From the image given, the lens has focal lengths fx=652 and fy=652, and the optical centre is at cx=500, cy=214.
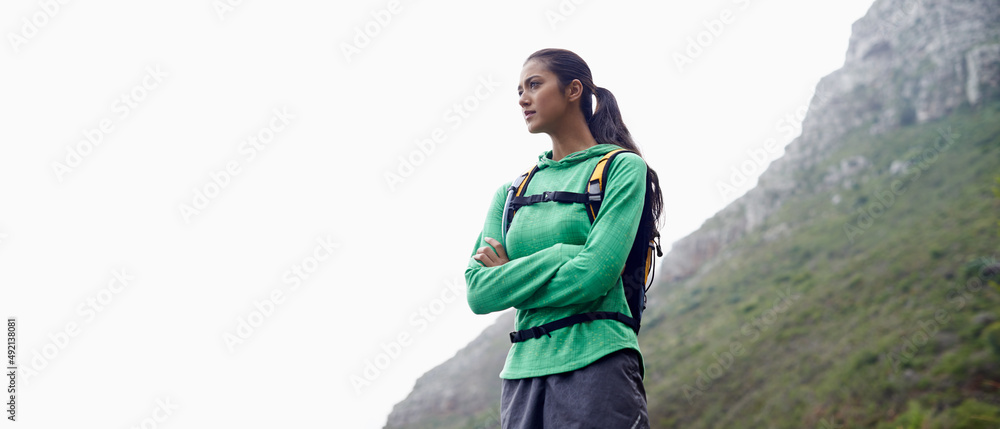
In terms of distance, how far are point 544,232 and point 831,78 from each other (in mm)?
90233

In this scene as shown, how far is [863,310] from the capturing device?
104ft

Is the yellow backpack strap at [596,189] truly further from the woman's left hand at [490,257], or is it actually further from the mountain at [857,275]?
the mountain at [857,275]

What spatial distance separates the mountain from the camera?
79.7ft

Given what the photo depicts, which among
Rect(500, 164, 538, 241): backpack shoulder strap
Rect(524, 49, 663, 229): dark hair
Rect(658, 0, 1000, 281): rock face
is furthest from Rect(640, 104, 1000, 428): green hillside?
Rect(500, 164, 538, 241): backpack shoulder strap

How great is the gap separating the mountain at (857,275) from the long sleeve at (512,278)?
4.51m

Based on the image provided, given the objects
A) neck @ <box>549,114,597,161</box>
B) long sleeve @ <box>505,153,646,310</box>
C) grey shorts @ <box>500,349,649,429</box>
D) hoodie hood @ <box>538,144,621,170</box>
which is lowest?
grey shorts @ <box>500,349,649,429</box>

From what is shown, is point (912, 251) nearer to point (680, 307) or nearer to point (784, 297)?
point (784, 297)

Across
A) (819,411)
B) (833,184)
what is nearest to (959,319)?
(819,411)
